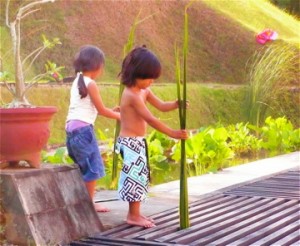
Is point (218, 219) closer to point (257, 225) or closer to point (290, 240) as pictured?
point (257, 225)

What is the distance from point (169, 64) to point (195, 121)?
4.24 m

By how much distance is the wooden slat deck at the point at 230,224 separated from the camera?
3953mm

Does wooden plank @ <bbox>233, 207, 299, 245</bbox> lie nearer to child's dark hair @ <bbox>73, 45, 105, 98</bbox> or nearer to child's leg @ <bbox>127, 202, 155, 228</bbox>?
child's leg @ <bbox>127, 202, 155, 228</bbox>

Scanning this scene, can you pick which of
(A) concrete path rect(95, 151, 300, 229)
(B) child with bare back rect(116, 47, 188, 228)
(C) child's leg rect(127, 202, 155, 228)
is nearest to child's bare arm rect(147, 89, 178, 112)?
(B) child with bare back rect(116, 47, 188, 228)

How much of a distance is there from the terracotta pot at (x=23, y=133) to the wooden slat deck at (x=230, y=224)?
1.72 feet

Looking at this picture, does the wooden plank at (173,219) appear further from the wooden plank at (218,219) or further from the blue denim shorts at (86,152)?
the blue denim shorts at (86,152)

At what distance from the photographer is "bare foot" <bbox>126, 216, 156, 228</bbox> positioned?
4262mm

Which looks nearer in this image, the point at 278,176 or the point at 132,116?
the point at 132,116

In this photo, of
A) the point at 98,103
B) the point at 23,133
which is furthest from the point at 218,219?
the point at 23,133

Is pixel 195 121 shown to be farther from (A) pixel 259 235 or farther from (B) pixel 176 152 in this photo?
(A) pixel 259 235

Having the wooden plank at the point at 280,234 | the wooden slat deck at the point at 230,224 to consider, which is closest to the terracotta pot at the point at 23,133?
the wooden slat deck at the point at 230,224

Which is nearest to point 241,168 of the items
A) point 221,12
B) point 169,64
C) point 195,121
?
point 195,121

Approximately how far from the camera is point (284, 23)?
19688 mm

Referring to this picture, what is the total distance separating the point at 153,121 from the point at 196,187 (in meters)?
1.85
